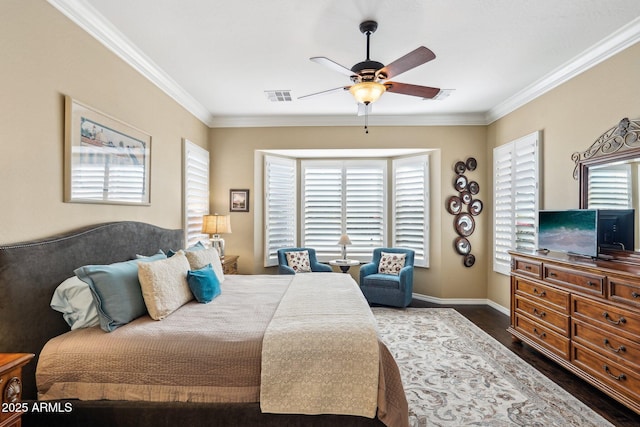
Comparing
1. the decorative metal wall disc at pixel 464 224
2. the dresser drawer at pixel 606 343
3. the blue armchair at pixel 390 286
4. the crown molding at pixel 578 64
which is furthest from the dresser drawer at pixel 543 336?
the crown molding at pixel 578 64

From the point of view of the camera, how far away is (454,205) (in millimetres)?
5148

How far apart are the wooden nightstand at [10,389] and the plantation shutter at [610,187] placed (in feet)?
14.0

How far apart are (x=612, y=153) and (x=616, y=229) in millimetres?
691

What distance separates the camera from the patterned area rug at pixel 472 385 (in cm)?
227

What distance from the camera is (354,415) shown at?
179 centimetres

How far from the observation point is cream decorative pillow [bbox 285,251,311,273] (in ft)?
16.9

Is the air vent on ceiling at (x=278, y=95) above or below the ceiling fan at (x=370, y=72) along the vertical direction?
above

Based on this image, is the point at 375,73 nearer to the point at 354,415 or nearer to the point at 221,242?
the point at 354,415

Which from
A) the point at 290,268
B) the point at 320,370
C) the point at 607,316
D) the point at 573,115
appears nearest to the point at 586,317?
the point at 607,316

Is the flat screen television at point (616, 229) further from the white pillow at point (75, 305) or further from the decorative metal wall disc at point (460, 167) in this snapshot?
the white pillow at point (75, 305)

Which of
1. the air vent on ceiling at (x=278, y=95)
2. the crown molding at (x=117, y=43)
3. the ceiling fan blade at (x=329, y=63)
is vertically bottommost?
the ceiling fan blade at (x=329, y=63)

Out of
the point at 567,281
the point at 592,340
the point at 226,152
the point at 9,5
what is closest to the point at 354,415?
the point at 592,340

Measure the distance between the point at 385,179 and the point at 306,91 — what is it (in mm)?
2308

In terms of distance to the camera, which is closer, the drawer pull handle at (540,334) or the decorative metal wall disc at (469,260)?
the drawer pull handle at (540,334)
